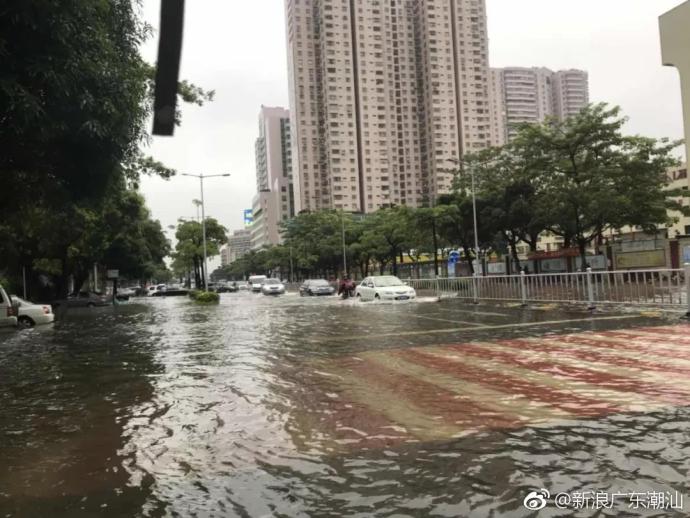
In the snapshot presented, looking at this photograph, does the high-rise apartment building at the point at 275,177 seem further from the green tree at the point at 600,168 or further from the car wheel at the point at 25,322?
the car wheel at the point at 25,322

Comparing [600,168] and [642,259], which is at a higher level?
[600,168]

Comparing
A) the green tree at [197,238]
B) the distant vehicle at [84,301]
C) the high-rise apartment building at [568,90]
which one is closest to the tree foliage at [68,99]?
the distant vehicle at [84,301]

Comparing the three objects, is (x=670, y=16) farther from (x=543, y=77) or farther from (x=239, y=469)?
(x=543, y=77)

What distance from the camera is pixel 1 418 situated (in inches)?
256

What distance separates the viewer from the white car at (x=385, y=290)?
26859 millimetres

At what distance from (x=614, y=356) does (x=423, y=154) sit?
10480cm

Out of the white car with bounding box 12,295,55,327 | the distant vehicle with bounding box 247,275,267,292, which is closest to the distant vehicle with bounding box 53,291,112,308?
Result: the white car with bounding box 12,295,55,327

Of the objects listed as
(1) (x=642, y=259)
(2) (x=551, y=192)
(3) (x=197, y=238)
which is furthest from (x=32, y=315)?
(3) (x=197, y=238)

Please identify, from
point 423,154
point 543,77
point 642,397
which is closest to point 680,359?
point 642,397

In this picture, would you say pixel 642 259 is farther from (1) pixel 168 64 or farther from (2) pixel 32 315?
(1) pixel 168 64

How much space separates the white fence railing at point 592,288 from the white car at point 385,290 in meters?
2.81

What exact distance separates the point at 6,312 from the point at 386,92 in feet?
317

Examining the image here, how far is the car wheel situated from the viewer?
70.6 ft

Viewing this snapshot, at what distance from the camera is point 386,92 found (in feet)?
352
